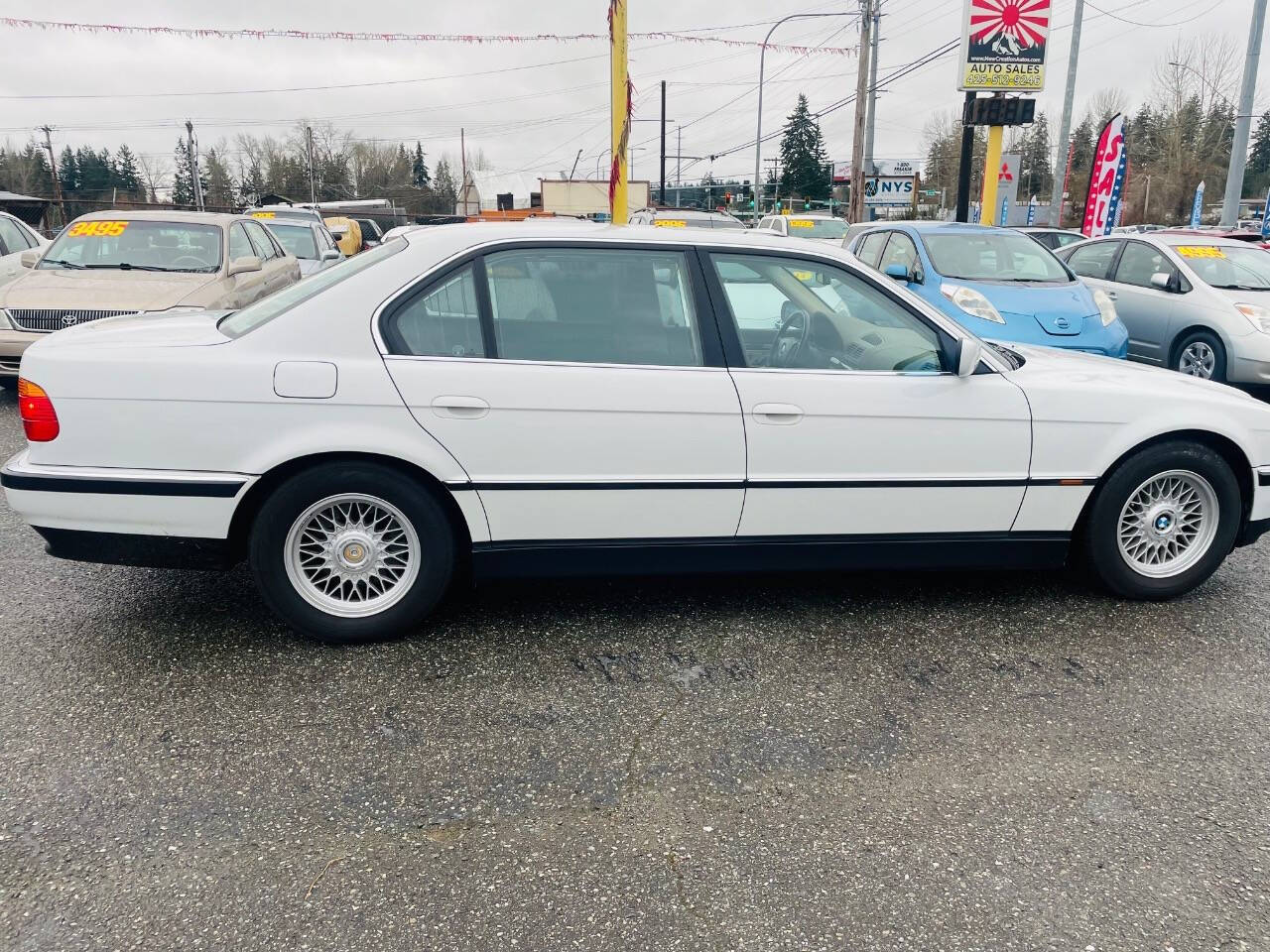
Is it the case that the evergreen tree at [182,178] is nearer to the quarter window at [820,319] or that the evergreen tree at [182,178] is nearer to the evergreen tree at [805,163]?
the evergreen tree at [805,163]

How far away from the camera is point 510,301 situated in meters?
3.54

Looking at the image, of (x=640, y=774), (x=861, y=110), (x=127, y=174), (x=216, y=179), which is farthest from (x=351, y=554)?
(x=127, y=174)

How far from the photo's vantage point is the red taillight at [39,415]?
3.33 metres

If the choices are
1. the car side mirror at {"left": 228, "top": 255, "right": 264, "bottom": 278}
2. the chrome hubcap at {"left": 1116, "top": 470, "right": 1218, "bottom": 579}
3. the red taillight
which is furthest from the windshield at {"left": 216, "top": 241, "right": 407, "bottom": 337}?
the car side mirror at {"left": 228, "top": 255, "right": 264, "bottom": 278}

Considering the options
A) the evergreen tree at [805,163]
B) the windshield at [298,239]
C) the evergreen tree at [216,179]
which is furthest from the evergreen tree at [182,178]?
the windshield at [298,239]

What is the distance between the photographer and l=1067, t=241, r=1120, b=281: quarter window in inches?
408

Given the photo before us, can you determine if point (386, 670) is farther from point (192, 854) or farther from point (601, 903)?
point (601, 903)

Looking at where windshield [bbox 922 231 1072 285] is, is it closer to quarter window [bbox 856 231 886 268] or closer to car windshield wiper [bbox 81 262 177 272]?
quarter window [bbox 856 231 886 268]

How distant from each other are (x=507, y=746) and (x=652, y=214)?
42.0 feet

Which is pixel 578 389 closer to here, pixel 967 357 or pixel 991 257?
pixel 967 357

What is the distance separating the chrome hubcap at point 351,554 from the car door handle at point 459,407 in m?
0.40

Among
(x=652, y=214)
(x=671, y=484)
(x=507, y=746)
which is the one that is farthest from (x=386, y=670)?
(x=652, y=214)

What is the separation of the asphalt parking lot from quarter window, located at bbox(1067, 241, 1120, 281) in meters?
7.23

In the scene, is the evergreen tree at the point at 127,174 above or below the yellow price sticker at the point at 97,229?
above
